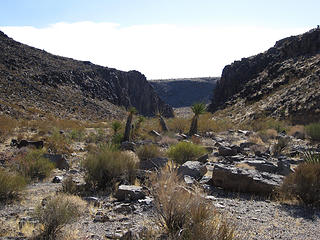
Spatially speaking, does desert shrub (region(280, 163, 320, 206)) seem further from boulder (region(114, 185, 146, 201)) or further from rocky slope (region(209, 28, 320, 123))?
rocky slope (region(209, 28, 320, 123))

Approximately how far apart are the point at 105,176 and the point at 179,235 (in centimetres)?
509

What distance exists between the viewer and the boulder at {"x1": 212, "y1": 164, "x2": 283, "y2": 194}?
7680 mm

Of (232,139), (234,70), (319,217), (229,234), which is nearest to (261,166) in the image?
(319,217)

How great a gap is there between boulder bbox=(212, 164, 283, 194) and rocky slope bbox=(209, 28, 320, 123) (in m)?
21.8

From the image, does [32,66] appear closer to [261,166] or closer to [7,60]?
[7,60]

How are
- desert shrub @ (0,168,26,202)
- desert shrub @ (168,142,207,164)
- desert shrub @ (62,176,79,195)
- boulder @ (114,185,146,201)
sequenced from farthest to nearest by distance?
desert shrub @ (168,142,207,164)
desert shrub @ (62,176,79,195)
boulder @ (114,185,146,201)
desert shrub @ (0,168,26,202)

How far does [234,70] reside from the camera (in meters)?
73.0

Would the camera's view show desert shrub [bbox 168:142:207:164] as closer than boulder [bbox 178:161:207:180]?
No

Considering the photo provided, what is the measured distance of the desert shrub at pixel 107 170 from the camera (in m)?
8.65

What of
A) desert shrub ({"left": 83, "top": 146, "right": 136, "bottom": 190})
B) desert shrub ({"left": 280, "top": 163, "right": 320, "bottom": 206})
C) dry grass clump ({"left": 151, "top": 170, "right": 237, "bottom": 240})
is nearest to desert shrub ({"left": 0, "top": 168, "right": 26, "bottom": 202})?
desert shrub ({"left": 83, "top": 146, "right": 136, "bottom": 190})

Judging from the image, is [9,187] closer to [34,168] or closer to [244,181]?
[34,168]

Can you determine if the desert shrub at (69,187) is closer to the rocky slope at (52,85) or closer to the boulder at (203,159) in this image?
the boulder at (203,159)

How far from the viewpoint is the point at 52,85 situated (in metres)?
53.2

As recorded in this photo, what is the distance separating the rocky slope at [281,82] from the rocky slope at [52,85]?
13513 mm
